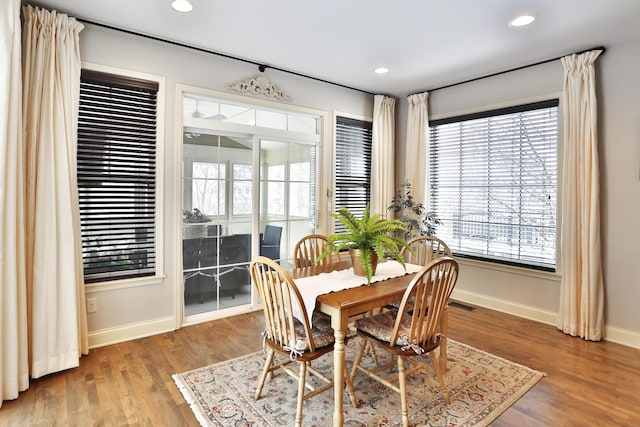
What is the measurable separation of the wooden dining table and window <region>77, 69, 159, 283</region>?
6.56ft

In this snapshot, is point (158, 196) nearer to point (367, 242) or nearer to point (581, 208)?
point (367, 242)

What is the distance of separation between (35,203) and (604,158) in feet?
15.5

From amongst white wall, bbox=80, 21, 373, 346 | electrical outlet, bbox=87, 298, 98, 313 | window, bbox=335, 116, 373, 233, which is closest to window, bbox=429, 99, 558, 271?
window, bbox=335, 116, 373, 233

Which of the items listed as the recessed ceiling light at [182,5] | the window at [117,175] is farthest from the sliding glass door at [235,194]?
the recessed ceiling light at [182,5]

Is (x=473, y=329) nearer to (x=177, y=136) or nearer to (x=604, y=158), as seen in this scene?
(x=604, y=158)

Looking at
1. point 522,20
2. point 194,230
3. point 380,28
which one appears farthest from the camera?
point 194,230

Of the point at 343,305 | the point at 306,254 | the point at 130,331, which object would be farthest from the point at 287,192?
the point at 343,305

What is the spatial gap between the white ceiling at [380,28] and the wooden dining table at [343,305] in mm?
2005

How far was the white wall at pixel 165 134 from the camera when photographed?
3.02 metres

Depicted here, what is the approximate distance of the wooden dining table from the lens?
1.94m

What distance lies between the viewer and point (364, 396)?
91.7 inches

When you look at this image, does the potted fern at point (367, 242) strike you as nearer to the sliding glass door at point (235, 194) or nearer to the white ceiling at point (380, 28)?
the white ceiling at point (380, 28)

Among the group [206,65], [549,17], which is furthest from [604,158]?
[206,65]

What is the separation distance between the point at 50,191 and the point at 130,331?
138cm
